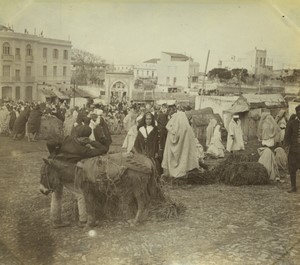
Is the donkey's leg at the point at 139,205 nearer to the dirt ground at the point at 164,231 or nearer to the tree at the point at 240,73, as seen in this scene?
the dirt ground at the point at 164,231

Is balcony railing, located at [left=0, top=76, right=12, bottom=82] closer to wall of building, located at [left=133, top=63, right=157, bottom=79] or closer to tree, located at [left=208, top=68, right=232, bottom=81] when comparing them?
wall of building, located at [left=133, top=63, right=157, bottom=79]

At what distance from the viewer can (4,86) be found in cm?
258

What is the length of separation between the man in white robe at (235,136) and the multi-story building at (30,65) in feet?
3.15

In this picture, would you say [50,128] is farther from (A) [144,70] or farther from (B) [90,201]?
(A) [144,70]

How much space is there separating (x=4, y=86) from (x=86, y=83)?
47cm

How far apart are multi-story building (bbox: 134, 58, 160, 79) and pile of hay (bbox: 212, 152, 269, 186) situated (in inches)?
26.6

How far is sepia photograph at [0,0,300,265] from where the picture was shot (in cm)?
240

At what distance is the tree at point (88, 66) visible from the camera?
8.28 feet

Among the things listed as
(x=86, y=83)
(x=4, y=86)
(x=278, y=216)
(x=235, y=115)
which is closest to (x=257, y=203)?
(x=278, y=216)

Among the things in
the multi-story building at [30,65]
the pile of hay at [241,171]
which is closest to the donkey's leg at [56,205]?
the multi-story building at [30,65]

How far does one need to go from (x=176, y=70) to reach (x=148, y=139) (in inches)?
17.4

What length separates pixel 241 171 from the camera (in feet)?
8.63

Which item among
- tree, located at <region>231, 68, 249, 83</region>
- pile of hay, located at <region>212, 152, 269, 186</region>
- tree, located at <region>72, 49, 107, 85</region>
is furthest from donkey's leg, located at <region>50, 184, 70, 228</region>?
tree, located at <region>231, 68, 249, 83</region>

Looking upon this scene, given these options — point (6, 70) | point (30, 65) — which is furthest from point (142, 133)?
point (6, 70)
